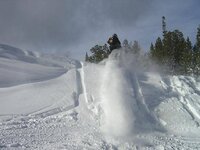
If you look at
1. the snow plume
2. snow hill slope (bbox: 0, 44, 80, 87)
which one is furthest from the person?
snow hill slope (bbox: 0, 44, 80, 87)

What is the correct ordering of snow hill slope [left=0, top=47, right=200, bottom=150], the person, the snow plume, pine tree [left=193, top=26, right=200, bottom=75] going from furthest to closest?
pine tree [left=193, top=26, right=200, bottom=75] < the person < the snow plume < snow hill slope [left=0, top=47, right=200, bottom=150]

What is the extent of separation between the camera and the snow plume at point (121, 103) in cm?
975

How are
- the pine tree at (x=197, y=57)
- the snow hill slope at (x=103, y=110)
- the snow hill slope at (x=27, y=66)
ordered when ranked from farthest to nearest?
the pine tree at (x=197, y=57), the snow hill slope at (x=27, y=66), the snow hill slope at (x=103, y=110)

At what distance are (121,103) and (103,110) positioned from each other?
619 mm

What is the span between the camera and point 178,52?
3888 cm

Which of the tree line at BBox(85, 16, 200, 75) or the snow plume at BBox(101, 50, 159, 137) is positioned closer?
the snow plume at BBox(101, 50, 159, 137)

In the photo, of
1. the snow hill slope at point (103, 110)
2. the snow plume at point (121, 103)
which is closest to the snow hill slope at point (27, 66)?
the snow hill slope at point (103, 110)

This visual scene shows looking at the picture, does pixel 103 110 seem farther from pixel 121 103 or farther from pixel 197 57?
pixel 197 57

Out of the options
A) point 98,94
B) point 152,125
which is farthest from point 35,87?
point 152,125

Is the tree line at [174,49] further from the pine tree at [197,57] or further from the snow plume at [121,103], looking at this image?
the snow plume at [121,103]

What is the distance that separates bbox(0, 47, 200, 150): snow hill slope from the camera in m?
9.07

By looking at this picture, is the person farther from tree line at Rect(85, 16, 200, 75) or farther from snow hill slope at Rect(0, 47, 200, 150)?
tree line at Rect(85, 16, 200, 75)

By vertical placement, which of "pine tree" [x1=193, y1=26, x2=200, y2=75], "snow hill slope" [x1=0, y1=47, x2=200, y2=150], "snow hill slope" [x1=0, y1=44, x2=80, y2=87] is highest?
"pine tree" [x1=193, y1=26, x2=200, y2=75]

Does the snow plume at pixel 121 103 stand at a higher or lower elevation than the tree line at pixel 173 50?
lower
